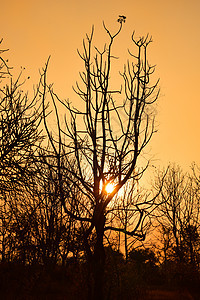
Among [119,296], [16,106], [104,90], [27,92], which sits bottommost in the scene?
[119,296]

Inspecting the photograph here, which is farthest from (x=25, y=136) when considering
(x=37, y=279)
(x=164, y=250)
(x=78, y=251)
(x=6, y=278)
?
(x=164, y=250)

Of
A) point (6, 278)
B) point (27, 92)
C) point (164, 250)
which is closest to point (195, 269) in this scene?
point (164, 250)

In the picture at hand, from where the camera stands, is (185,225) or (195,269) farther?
(185,225)

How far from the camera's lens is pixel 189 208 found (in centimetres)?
2427

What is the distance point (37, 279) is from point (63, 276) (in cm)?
320

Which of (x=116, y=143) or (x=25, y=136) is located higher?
(x=25, y=136)

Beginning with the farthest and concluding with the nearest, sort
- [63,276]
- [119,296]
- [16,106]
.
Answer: [63,276], [119,296], [16,106]

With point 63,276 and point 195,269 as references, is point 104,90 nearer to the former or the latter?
point 63,276

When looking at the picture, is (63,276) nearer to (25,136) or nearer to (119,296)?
(119,296)

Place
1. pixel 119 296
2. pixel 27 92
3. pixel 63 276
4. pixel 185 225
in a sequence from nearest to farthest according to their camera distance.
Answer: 1. pixel 27 92
2. pixel 119 296
3. pixel 63 276
4. pixel 185 225

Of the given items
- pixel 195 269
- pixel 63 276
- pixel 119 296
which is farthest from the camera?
pixel 195 269

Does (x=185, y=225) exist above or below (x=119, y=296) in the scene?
above

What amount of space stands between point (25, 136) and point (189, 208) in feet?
61.4

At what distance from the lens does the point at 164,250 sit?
96.3 feet
